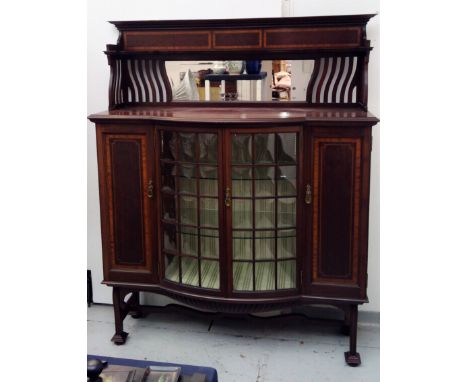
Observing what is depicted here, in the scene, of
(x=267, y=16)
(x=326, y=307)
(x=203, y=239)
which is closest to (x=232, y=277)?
(x=203, y=239)

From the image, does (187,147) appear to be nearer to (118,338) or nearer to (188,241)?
(188,241)

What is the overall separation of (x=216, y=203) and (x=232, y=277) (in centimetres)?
40

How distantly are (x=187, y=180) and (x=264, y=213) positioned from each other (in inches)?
17.0

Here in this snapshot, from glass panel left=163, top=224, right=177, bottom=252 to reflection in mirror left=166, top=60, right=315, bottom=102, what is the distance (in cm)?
78

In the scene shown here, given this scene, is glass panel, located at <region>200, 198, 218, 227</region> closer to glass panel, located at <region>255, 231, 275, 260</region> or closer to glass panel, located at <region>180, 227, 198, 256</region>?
glass panel, located at <region>180, 227, 198, 256</region>

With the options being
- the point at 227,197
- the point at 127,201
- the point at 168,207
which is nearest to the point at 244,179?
the point at 227,197

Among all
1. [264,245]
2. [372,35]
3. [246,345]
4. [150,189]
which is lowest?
[246,345]

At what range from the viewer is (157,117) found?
2477mm

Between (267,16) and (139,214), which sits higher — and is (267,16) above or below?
above

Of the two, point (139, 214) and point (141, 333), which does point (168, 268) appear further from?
point (141, 333)

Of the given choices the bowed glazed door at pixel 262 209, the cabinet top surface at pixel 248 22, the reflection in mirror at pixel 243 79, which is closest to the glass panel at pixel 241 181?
the bowed glazed door at pixel 262 209

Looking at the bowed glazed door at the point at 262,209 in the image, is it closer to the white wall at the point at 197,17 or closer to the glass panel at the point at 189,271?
the glass panel at the point at 189,271

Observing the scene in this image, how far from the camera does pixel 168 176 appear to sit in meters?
2.58

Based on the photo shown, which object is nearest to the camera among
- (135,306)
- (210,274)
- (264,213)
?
(264,213)
